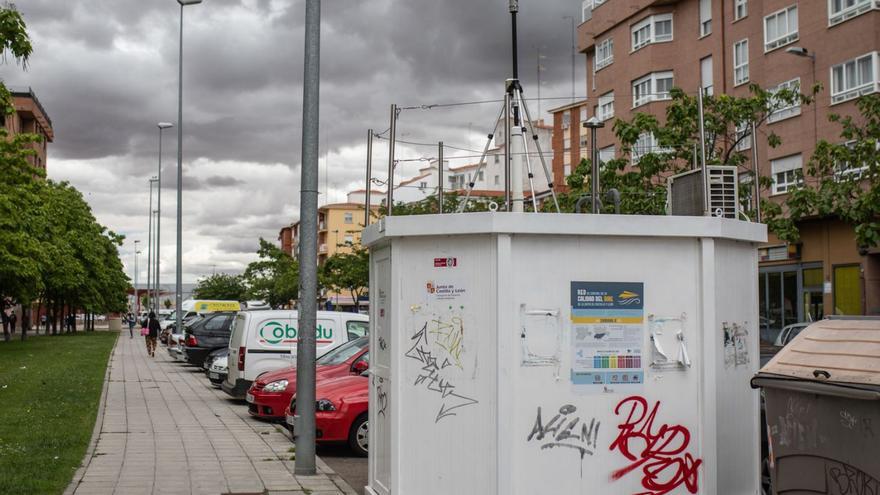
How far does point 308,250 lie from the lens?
11.5m

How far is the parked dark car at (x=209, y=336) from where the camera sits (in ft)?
96.4

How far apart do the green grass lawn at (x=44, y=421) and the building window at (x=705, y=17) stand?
2496 centimetres

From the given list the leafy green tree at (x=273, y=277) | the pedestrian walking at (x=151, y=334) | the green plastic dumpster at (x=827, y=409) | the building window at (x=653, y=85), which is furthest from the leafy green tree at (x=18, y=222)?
the leafy green tree at (x=273, y=277)

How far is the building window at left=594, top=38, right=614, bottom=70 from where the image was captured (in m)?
46.2

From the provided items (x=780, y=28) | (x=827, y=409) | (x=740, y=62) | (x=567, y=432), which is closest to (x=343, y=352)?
(x=567, y=432)

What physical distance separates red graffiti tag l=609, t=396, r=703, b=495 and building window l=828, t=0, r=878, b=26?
85.3 ft

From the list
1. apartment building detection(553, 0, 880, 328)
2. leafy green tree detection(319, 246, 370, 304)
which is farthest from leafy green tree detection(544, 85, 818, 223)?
leafy green tree detection(319, 246, 370, 304)

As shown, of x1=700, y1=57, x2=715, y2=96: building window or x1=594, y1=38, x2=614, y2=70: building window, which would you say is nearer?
x1=700, y1=57, x2=715, y2=96: building window

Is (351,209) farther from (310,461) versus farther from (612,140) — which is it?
(310,461)

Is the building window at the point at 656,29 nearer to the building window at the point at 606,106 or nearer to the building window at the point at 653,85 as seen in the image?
the building window at the point at 653,85

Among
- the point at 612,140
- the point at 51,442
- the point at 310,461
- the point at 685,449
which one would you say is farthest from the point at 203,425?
the point at 612,140

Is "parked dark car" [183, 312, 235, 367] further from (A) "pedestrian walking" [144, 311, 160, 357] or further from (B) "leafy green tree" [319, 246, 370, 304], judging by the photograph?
(B) "leafy green tree" [319, 246, 370, 304]

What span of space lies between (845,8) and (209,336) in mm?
21236

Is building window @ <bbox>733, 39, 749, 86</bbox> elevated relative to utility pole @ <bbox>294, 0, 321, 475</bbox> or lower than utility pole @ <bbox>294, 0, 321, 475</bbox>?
elevated
